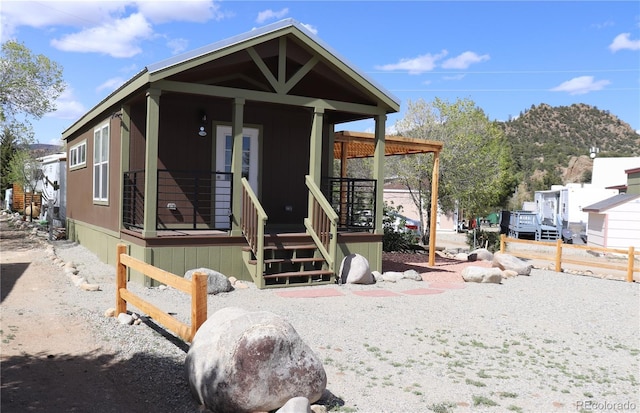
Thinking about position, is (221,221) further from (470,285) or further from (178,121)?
(470,285)

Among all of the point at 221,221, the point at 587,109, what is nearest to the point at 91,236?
the point at 221,221

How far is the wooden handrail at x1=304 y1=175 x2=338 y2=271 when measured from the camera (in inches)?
362

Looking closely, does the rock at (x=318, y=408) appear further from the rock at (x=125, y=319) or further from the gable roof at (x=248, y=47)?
the gable roof at (x=248, y=47)

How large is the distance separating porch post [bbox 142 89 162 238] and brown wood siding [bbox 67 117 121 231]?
185cm

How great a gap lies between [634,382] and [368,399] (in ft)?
8.34

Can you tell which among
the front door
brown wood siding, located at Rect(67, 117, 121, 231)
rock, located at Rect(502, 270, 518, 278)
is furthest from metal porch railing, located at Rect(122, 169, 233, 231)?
rock, located at Rect(502, 270, 518, 278)

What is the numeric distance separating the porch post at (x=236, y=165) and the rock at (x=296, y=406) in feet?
18.3

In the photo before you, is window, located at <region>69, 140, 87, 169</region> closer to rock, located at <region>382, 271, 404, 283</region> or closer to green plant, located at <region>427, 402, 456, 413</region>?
rock, located at <region>382, 271, 404, 283</region>

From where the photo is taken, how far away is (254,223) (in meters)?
8.70

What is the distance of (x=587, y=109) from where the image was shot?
7300 centimetres

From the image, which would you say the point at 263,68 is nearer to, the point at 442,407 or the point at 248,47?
the point at 248,47

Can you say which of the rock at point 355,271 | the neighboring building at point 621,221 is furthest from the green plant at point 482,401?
the neighboring building at point 621,221

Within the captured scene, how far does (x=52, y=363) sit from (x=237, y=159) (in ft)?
15.8

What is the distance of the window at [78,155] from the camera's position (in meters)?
13.7
